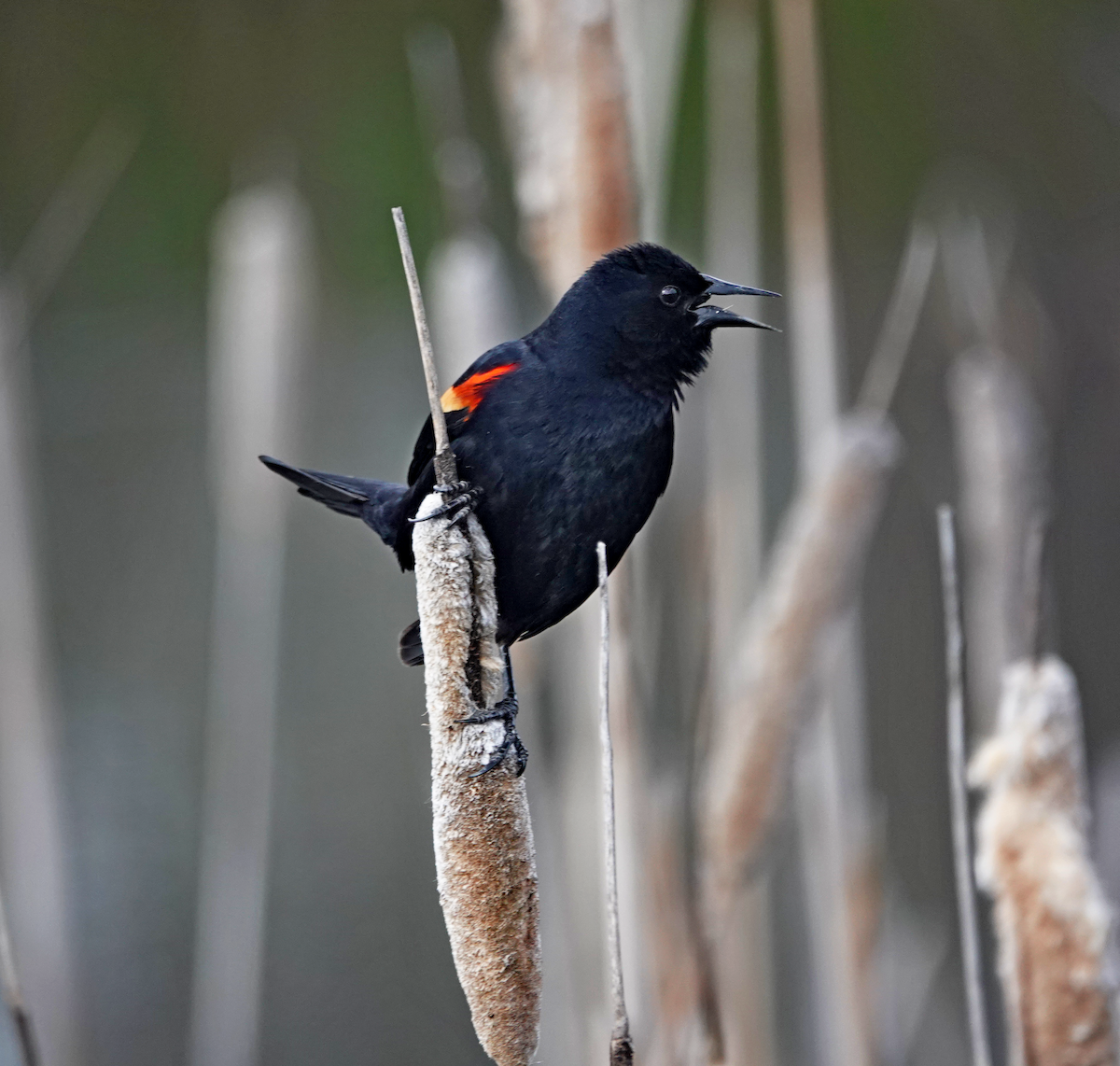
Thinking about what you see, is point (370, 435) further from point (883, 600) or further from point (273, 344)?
point (273, 344)

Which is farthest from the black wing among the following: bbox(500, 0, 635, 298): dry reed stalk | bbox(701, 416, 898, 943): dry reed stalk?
bbox(701, 416, 898, 943): dry reed stalk

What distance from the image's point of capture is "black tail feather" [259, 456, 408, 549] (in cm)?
161

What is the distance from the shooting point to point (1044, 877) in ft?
4.06

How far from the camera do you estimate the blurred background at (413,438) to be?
1.76 meters

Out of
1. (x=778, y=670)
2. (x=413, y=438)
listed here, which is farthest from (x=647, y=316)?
(x=413, y=438)

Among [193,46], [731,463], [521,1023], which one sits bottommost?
[521,1023]

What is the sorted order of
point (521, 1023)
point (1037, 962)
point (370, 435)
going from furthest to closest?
point (370, 435) < point (1037, 962) < point (521, 1023)

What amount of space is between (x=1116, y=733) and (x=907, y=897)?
0.79 metres

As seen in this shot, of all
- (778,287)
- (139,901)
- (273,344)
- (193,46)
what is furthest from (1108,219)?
(139,901)

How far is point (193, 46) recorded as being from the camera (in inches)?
164

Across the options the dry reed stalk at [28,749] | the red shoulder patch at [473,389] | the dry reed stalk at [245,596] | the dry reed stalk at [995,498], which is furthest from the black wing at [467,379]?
the dry reed stalk at [28,749]

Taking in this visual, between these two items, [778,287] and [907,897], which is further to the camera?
[778,287]

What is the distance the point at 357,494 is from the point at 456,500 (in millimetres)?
401

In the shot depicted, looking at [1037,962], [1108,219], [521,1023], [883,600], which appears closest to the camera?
[521,1023]
